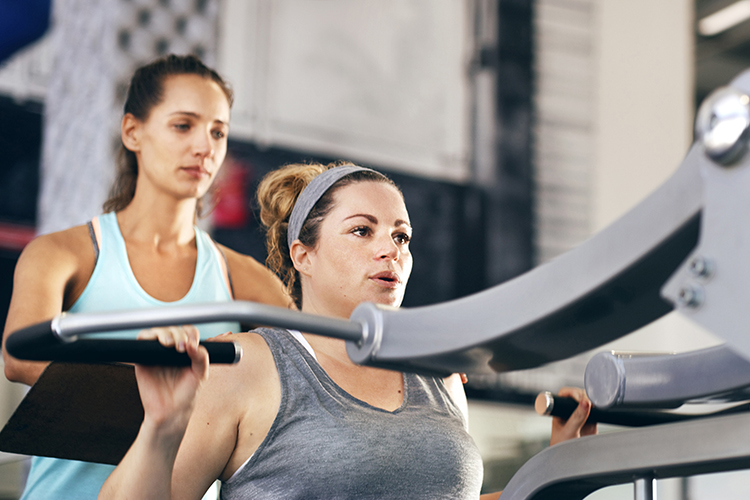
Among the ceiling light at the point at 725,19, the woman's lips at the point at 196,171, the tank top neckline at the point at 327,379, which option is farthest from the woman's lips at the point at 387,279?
the ceiling light at the point at 725,19

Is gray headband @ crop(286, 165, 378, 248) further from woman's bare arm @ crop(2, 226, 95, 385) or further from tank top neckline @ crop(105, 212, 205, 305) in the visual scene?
woman's bare arm @ crop(2, 226, 95, 385)

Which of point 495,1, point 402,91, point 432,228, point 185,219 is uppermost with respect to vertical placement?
point 495,1

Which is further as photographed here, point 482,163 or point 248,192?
point 482,163

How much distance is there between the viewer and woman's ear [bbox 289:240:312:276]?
129 cm

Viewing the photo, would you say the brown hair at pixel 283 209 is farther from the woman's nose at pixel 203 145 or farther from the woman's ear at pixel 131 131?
the woman's ear at pixel 131 131

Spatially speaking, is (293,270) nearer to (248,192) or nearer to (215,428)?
(215,428)

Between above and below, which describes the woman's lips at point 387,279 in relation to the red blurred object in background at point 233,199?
below

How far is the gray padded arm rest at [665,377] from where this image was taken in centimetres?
62

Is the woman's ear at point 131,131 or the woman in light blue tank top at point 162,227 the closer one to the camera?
the woman in light blue tank top at point 162,227

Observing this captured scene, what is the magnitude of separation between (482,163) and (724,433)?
281 cm

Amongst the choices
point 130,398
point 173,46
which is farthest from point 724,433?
point 173,46

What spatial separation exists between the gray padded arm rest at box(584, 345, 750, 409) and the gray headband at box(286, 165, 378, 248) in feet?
2.35

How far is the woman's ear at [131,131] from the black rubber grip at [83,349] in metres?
1.00

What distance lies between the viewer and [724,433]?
0.60m
